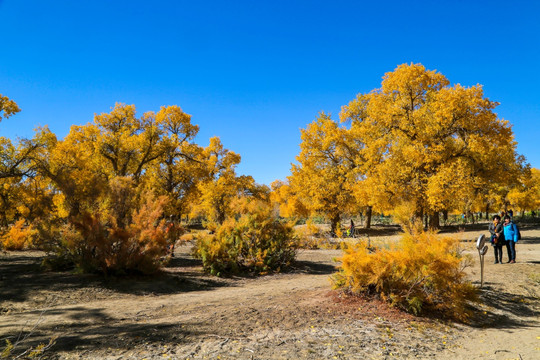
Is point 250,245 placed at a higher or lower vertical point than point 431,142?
lower

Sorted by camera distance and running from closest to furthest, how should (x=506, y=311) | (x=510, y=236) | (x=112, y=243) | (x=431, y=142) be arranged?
(x=506, y=311) < (x=112, y=243) < (x=510, y=236) < (x=431, y=142)

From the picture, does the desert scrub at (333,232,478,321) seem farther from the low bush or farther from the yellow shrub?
the yellow shrub

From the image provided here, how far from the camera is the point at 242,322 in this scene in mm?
4965

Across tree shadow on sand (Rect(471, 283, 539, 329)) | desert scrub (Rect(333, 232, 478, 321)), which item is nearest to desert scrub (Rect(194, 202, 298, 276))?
desert scrub (Rect(333, 232, 478, 321))

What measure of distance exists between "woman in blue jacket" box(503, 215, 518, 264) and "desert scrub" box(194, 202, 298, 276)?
6705 mm

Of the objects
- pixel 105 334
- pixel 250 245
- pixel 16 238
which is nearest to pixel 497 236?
pixel 250 245

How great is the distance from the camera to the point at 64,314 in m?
5.52

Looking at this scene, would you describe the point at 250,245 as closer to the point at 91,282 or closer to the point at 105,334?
the point at 91,282

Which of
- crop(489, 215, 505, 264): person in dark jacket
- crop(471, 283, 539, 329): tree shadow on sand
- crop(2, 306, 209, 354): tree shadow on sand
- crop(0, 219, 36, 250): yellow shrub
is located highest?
crop(489, 215, 505, 264): person in dark jacket

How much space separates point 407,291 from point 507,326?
1704 millimetres

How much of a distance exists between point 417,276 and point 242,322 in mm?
3143

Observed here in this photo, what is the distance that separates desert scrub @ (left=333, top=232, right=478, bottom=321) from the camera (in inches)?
220

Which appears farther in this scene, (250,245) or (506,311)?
(250,245)

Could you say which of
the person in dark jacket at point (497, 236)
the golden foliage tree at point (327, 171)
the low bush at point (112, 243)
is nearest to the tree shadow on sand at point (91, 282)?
the low bush at point (112, 243)
